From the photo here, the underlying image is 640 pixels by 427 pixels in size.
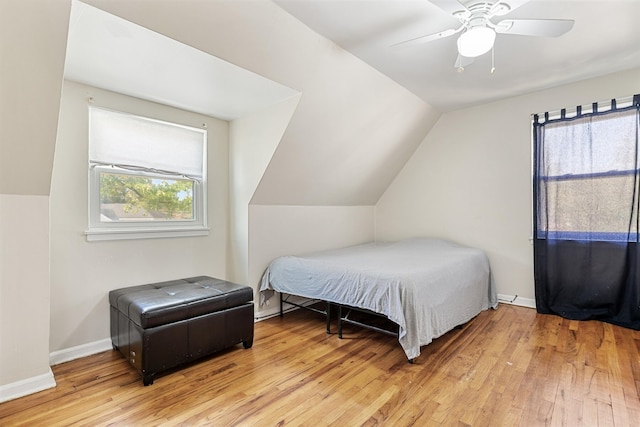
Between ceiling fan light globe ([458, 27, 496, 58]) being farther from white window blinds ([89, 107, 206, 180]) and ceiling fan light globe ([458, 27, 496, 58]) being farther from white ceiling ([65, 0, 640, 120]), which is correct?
white window blinds ([89, 107, 206, 180])

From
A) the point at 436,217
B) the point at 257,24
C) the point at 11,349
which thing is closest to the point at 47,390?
the point at 11,349

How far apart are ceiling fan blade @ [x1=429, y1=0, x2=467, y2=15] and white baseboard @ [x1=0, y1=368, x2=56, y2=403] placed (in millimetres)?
3069

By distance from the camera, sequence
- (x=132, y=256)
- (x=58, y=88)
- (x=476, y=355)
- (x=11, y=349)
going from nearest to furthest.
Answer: (x=58, y=88)
(x=11, y=349)
(x=476, y=355)
(x=132, y=256)

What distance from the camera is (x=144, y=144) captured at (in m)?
2.67

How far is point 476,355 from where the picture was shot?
7.66 ft

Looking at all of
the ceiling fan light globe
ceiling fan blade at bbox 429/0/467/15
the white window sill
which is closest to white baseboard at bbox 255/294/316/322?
the white window sill

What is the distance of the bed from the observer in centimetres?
221

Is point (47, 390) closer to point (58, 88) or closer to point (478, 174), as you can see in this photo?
point (58, 88)

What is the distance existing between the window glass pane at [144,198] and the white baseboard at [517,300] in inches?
140

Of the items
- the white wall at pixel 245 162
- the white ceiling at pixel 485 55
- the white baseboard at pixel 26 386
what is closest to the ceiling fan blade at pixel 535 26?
the white ceiling at pixel 485 55

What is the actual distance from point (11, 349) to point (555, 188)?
4.58m

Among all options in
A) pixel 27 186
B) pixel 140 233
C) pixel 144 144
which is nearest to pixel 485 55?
pixel 144 144

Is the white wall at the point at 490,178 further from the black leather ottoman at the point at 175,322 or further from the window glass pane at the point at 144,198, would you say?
the window glass pane at the point at 144,198

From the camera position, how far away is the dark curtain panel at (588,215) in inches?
113
